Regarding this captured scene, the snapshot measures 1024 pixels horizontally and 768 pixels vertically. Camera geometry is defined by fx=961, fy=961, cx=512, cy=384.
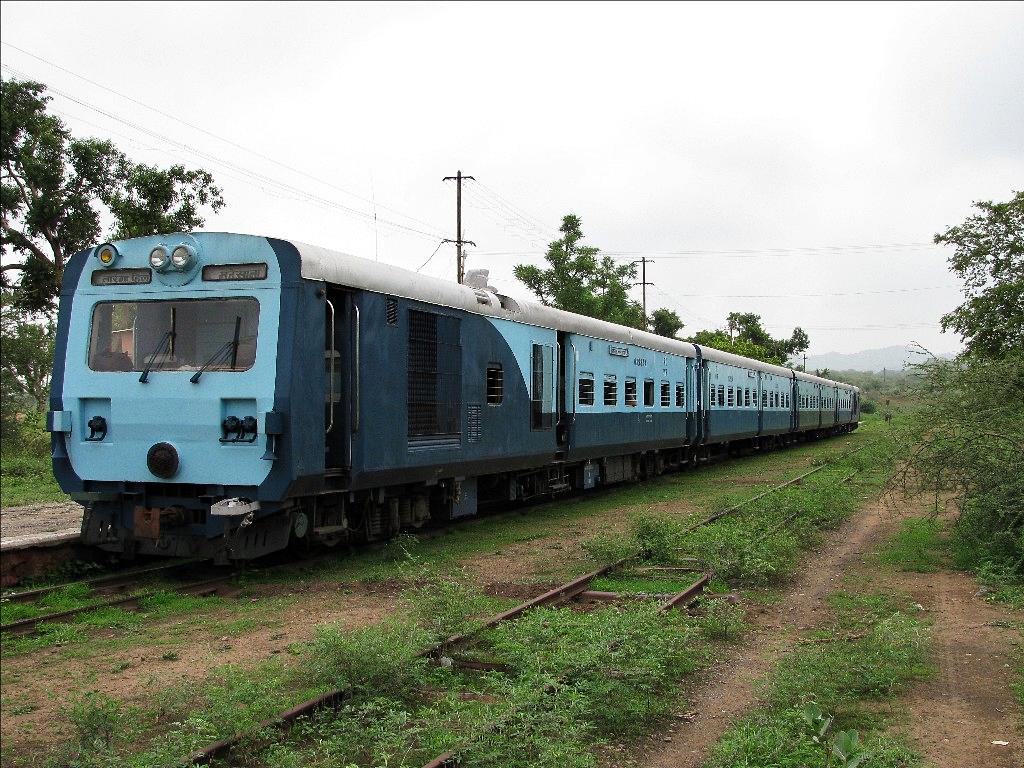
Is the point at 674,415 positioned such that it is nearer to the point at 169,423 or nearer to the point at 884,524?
the point at 884,524

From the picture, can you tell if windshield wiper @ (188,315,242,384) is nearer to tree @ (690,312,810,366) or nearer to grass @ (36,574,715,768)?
grass @ (36,574,715,768)

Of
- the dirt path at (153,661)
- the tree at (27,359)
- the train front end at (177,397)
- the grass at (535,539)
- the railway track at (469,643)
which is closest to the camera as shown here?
the railway track at (469,643)

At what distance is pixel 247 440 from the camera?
914 centimetres

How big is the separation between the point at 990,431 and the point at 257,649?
8.41 m

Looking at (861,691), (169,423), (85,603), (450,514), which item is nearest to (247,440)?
(169,423)

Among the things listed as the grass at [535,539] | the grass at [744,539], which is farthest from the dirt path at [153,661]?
the grass at [744,539]

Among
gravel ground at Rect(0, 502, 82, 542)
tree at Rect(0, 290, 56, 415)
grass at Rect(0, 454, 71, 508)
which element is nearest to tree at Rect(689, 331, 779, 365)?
tree at Rect(0, 290, 56, 415)

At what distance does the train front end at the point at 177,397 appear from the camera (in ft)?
30.0

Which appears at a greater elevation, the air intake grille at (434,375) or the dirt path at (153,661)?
the air intake grille at (434,375)

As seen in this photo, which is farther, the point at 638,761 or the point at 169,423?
the point at 169,423

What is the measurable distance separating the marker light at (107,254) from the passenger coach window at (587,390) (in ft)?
29.1

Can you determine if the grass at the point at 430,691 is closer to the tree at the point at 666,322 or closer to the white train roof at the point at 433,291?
the white train roof at the point at 433,291

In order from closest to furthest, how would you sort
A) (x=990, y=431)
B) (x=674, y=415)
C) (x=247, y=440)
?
1. (x=247, y=440)
2. (x=990, y=431)
3. (x=674, y=415)

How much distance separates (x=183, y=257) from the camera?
959 centimetres
